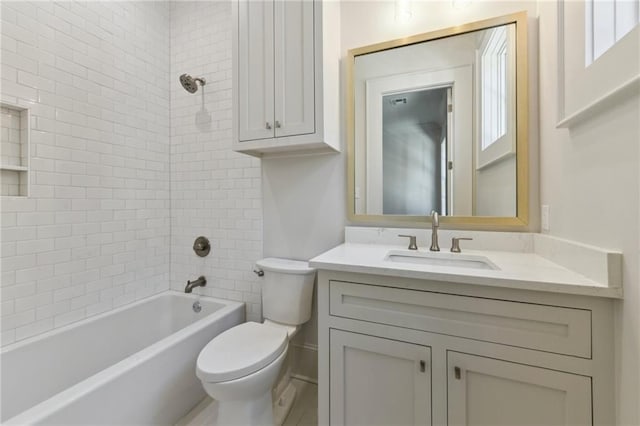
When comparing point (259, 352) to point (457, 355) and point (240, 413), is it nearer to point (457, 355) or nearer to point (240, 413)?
point (240, 413)

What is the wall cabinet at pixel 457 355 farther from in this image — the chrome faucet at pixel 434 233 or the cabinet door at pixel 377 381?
the chrome faucet at pixel 434 233

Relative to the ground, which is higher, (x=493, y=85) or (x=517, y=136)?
(x=493, y=85)

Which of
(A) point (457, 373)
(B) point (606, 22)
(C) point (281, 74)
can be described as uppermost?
(C) point (281, 74)

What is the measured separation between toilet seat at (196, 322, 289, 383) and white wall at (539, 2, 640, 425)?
1.20m

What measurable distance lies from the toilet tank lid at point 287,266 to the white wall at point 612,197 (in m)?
1.17

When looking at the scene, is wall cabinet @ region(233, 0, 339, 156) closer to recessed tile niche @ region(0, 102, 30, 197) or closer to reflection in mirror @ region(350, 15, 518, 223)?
reflection in mirror @ region(350, 15, 518, 223)

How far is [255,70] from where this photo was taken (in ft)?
4.90

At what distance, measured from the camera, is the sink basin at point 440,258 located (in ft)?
4.13

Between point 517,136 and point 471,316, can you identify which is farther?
point 517,136

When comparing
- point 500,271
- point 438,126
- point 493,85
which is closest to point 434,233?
point 500,271

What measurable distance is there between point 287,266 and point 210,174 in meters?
0.98

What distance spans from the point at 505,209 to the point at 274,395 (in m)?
1.65

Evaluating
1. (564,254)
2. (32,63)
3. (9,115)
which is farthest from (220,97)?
(564,254)

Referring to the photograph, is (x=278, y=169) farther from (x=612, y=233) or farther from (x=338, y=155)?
(x=612, y=233)
